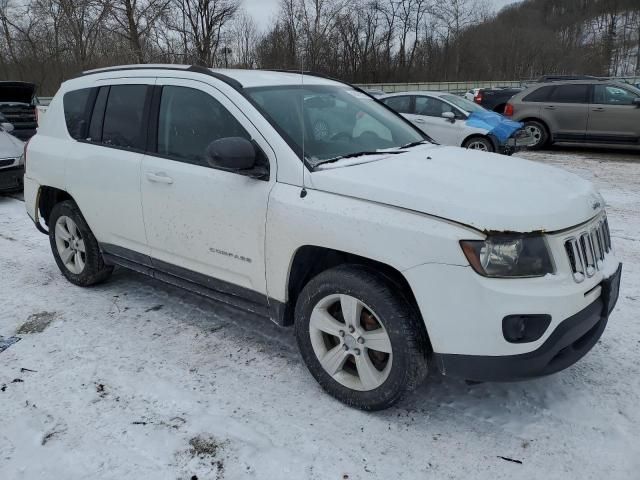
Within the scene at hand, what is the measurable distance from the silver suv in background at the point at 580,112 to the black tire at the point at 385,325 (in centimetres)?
1111

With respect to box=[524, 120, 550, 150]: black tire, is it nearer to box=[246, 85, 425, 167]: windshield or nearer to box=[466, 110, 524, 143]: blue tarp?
box=[466, 110, 524, 143]: blue tarp

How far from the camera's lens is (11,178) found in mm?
8336

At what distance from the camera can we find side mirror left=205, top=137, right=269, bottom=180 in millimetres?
2879

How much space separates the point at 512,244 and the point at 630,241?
3.98 m

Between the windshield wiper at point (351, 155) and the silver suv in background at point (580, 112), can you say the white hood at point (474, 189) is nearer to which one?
the windshield wiper at point (351, 155)

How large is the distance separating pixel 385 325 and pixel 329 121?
1515mm

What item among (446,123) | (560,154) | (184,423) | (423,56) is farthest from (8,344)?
(423,56)

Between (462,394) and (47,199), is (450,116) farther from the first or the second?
(462,394)

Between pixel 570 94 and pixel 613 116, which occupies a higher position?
pixel 570 94

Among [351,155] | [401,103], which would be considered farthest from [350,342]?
[401,103]

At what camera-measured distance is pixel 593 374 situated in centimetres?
317

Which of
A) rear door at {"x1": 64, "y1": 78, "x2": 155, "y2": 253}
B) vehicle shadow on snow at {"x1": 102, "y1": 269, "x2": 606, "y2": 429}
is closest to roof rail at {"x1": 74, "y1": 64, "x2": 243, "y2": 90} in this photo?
rear door at {"x1": 64, "y1": 78, "x2": 155, "y2": 253}

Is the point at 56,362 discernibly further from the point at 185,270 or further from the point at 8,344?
the point at 185,270

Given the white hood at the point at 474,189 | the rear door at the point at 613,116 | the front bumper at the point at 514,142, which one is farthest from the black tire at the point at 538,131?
the white hood at the point at 474,189
